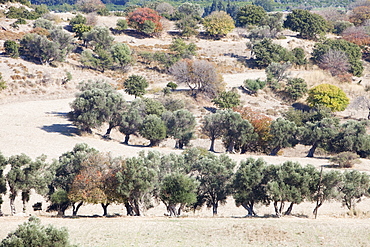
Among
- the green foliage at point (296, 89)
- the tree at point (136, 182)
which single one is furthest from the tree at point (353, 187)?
the green foliage at point (296, 89)

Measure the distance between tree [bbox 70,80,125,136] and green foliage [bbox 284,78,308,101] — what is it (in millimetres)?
34371

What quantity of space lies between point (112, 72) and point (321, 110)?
3849 cm

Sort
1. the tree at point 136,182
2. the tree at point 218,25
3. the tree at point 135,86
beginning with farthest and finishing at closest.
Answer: the tree at point 218,25 → the tree at point 135,86 → the tree at point 136,182

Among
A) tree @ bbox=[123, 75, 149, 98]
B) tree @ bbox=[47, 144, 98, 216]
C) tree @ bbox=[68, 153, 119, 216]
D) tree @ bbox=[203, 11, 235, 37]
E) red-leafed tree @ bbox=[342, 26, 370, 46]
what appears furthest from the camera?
tree @ bbox=[203, 11, 235, 37]

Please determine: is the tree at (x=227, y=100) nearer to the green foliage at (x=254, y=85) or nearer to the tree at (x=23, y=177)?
the green foliage at (x=254, y=85)

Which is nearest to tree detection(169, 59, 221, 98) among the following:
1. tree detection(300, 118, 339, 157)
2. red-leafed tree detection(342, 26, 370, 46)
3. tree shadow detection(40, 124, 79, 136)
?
tree detection(300, 118, 339, 157)

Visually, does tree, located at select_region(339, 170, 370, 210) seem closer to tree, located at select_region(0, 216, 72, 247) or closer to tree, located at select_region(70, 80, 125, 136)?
tree, located at select_region(0, 216, 72, 247)

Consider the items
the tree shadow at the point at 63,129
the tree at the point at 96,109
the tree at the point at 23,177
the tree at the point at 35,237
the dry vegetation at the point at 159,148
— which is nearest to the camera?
the tree at the point at 35,237

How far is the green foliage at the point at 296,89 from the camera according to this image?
7975 centimetres

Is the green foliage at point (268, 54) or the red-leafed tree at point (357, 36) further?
the red-leafed tree at point (357, 36)

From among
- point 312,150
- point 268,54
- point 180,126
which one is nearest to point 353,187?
point 312,150

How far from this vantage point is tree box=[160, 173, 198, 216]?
103 ft

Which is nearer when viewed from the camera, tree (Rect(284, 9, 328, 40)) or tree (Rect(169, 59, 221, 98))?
tree (Rect(169, 59, 221, 98))

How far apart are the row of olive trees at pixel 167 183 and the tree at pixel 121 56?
54.5 m
